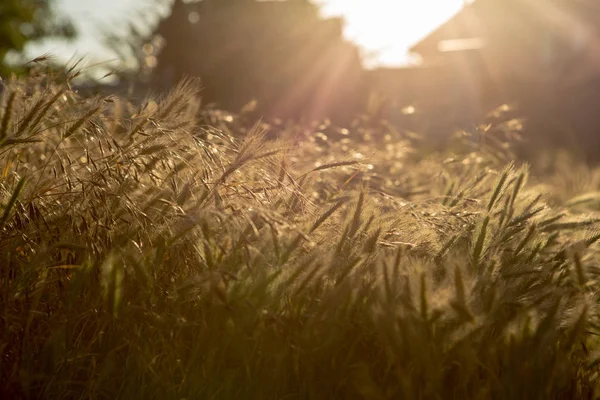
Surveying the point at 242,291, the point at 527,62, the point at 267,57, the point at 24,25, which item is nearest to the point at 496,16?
the point at 527,62

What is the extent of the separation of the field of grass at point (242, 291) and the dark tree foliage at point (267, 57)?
41.4 feet

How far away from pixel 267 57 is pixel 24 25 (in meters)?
6.47

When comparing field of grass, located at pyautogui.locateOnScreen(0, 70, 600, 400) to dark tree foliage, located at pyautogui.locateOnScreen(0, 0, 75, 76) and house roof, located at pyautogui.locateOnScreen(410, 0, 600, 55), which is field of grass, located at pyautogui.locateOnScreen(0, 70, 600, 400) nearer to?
dark tree foliage, located at pyautogui.locateOnScreen(0, 0, 75, 76)

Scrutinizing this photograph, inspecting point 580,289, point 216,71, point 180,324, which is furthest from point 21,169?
point 216,71

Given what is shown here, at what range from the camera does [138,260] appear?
188 cm

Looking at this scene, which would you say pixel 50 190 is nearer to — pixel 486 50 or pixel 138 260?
pixel 138 260

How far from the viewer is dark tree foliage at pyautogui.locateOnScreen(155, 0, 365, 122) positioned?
16047 millimetres

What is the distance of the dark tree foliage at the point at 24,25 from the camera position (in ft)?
48.1

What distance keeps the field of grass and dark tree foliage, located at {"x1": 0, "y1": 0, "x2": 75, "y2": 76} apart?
40.3 ft

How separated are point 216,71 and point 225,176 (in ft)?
47.3

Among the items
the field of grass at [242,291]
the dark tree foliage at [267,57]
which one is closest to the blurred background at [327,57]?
the dark tree foliage at [267,57]

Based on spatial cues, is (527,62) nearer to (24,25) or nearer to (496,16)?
(496,16)

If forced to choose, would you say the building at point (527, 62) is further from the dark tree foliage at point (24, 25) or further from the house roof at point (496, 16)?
the dark tree foliage at point (24, 25)

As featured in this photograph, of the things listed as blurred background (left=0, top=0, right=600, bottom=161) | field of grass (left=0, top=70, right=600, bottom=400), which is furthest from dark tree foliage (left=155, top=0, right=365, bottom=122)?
field of grass (left=0, top=70, right=600, bottom=400)
